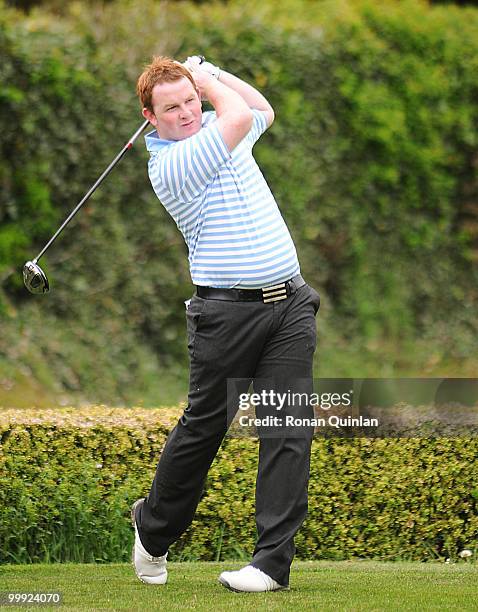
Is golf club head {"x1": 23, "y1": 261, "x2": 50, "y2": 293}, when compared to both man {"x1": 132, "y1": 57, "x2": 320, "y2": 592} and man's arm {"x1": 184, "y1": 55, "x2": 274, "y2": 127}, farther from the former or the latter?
man's arm {"x1": 184, "y1": 55, "x2": 274, "y2": 127}

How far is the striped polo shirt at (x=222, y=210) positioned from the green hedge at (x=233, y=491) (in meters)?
1.30

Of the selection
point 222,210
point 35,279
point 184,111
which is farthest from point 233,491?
point 184,111

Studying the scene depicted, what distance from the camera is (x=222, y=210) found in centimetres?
388

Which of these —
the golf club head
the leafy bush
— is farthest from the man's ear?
the leafy bush

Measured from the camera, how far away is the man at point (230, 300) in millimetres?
3859

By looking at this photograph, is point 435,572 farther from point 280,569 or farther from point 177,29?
point 177,29

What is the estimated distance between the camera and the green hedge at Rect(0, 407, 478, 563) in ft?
15.7

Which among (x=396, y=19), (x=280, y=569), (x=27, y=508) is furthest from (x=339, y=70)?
(x=280, y=569)

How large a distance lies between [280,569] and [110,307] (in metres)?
4.64

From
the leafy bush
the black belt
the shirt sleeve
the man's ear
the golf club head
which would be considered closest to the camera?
the shirt sleeve

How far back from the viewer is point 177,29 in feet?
27.7

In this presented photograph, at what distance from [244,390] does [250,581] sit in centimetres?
63

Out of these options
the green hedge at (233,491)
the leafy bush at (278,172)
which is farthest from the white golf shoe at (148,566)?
the leafy bush at (278,172)

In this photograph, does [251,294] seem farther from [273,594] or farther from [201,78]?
[273,594]
